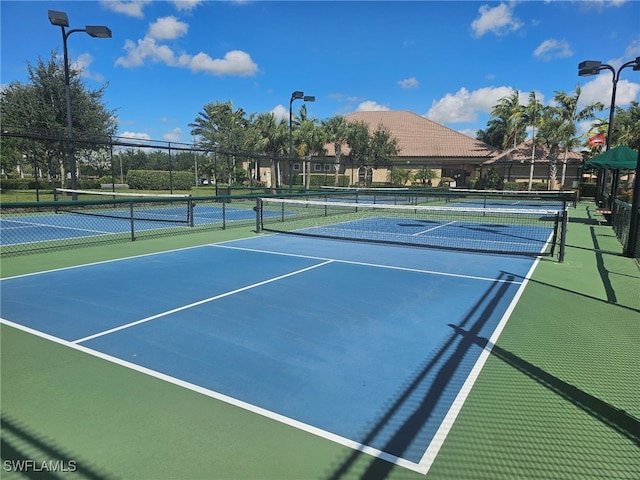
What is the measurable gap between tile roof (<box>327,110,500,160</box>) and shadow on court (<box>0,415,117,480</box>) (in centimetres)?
5265

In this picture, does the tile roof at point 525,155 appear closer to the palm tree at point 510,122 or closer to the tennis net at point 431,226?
the palm tree at point 510,122

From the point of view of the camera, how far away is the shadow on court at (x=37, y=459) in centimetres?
291

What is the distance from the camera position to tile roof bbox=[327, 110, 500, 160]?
52219 millimetres

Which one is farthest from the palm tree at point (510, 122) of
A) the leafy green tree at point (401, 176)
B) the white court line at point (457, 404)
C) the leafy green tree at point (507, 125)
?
the white court line at point (457, 404)

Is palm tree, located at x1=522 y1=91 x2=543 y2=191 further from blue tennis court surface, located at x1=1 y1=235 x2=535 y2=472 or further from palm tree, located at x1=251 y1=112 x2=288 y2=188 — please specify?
blue tennis court surface, located at x1=1 y1=235 x2=535 y2=472

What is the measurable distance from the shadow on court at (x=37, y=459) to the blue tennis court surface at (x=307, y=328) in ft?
3.91

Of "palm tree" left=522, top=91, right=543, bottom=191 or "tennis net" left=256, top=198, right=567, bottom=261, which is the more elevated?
"palm tree" left=522, top=91, right=543, bottom=191

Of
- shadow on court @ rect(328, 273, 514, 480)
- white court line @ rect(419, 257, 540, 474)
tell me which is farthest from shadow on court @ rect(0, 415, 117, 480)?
white court line @ rect(419, 257, 540, 474)

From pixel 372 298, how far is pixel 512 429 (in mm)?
3761

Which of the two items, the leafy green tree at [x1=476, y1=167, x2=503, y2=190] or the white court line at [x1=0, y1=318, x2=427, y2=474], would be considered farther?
the leafy green tree at [x1=476, y1=167, x2=503, y2=190]

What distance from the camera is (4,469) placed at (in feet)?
9.75

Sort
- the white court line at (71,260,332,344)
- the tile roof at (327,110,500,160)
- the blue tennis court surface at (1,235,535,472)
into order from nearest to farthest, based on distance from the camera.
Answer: the blue tennis court surface at (1,235,535,472) < the white court line at (71,260,332,344) < the tile roof at (327,110,500,160)

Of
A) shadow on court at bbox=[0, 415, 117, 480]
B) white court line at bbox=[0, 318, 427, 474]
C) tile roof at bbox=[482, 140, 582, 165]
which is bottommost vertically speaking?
shadow on court at bbox=[0, 415, 117, 480]

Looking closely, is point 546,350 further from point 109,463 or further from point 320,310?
point 109,463
